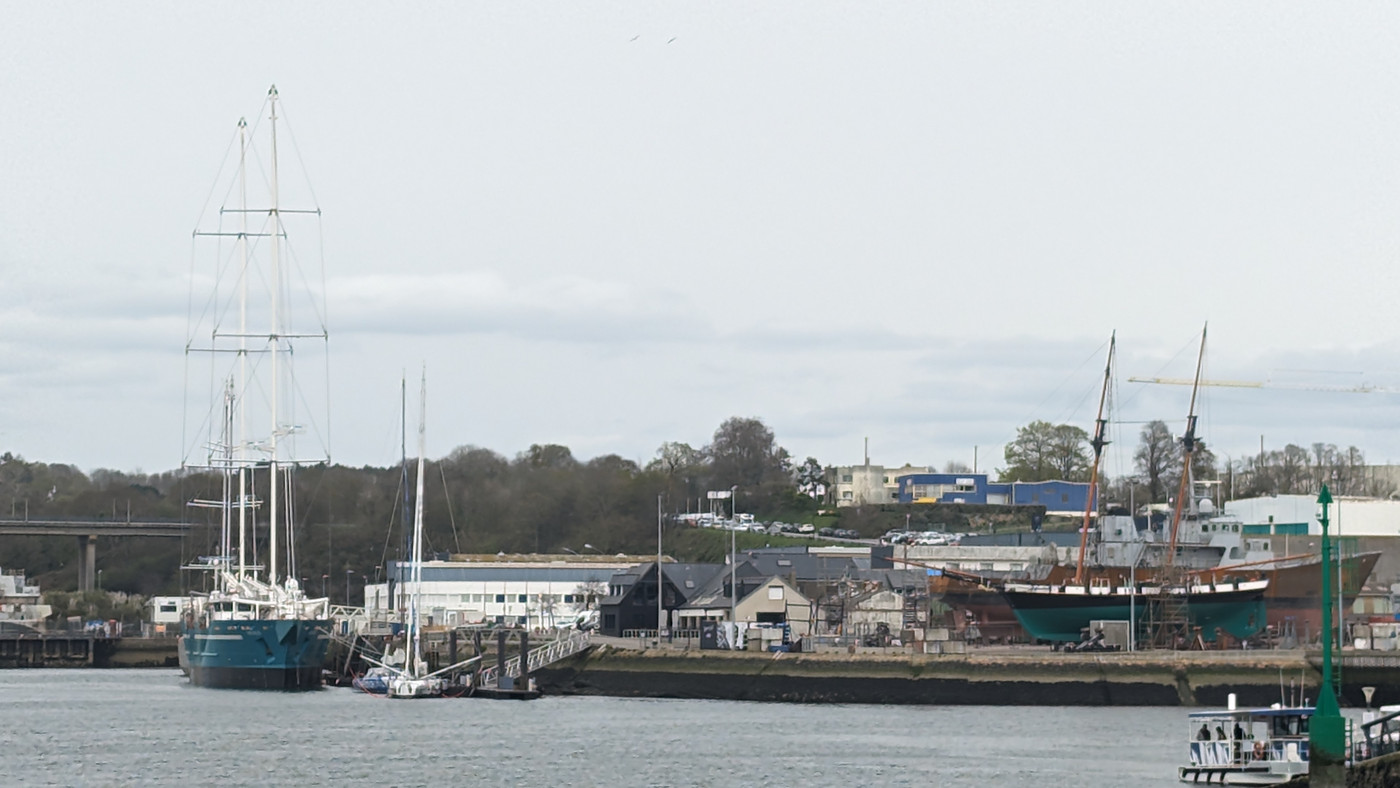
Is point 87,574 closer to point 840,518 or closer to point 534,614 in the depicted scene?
point 534,614

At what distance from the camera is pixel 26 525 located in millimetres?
167750

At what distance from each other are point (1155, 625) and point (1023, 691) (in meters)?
15.5

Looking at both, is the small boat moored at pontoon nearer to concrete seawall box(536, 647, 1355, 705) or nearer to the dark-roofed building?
concrete seawall box(536, 647, 1355, 705)

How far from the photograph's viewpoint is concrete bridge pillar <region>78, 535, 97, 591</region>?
169750 millimetres

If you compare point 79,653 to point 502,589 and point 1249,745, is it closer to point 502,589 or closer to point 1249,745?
point 502,589

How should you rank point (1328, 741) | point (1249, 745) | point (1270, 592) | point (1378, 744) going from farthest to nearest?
point (1270, 592) → point (1249, 745) → point (1378, 744) → point (1328, 741)

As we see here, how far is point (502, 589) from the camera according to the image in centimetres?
13862

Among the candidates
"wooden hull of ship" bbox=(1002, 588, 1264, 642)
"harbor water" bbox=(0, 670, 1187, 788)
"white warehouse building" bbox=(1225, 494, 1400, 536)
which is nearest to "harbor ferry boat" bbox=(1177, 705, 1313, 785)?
"harbor water" bbox=(0, 670, 1187, 788)

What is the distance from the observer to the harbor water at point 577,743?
51.6 meters

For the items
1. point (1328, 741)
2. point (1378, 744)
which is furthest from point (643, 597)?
point (1328, 741)

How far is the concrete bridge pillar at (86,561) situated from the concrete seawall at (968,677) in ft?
313

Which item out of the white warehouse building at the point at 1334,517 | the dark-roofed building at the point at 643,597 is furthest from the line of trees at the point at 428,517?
the white warehouse building at the point at 1334,517

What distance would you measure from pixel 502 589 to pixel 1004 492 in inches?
2709

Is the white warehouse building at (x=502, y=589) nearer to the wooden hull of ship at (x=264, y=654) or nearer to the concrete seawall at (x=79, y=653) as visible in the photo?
the concrete seawall at (x=79, y=653)
